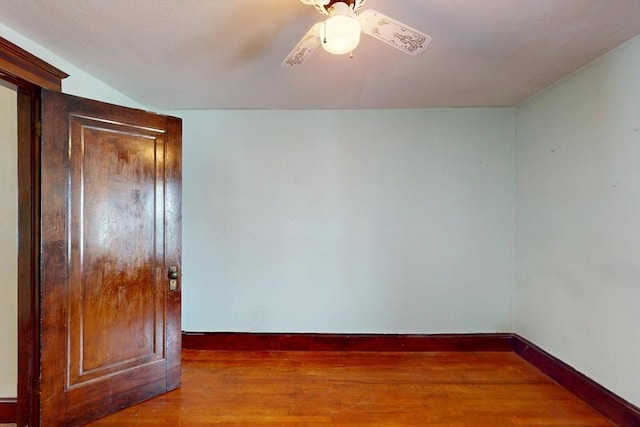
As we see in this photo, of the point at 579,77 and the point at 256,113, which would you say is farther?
the point at 256,113

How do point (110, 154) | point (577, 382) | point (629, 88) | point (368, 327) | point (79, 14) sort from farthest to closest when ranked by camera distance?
point (368, 327) < point (577, 382) < point (110, 154) < point (629, 88) < point (79, 14)

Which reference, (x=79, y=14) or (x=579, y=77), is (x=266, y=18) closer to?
(x=79, y=14)

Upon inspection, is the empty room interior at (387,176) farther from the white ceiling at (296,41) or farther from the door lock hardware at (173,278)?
the door lock hardware at (173,278)

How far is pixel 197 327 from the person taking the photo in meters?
3.10

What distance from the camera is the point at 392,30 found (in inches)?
57.8

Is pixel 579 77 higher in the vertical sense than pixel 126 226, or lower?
higher

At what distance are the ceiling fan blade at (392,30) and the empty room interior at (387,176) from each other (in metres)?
0.04

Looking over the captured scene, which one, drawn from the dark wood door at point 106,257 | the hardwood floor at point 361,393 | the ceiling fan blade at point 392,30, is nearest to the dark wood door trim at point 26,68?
the dark wood door at point 106,257

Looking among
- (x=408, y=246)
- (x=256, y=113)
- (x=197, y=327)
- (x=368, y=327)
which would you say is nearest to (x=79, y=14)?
(x=256, y=113)

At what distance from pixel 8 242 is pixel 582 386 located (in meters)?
3.98

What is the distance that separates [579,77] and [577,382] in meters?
2.17

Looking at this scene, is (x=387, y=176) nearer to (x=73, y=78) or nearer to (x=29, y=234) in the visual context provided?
(x=73, y=78)

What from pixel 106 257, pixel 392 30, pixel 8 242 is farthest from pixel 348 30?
pixel 8 242

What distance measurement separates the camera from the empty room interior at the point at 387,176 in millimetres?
1803
